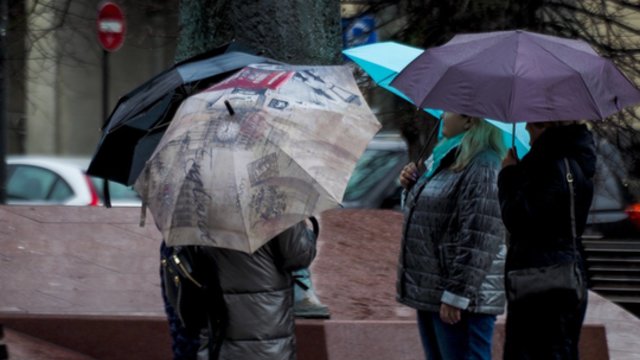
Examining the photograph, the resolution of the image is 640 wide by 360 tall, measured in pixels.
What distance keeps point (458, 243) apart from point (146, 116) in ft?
4.36

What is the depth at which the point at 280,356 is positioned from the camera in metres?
4.83

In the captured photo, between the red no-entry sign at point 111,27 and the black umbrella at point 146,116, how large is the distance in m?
11.4

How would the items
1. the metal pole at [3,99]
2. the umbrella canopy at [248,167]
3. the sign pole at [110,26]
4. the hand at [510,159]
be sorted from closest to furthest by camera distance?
the umbrella canopy at [248,167] → the hand at [510,159] → the metal pole at [3,99] → the sign pole at [110,26]

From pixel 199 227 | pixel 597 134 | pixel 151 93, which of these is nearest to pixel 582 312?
pixel 199 227

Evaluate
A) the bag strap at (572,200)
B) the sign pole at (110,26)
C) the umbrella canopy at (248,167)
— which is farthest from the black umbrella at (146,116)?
the sign pole at (110,26)

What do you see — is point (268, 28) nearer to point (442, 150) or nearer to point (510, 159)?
point (442, 150)

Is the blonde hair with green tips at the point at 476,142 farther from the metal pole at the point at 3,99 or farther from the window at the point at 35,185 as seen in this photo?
the window at the point at 35,185

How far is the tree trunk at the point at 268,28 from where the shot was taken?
6.91 metres

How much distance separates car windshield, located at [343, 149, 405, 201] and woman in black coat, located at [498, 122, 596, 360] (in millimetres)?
7361

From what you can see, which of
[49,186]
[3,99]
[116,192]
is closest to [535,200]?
[3,99]

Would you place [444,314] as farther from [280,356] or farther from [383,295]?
[383,295]

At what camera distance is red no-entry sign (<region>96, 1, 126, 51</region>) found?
16453 millimetres

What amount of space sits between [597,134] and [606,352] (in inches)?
186

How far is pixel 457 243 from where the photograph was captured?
208 inches
